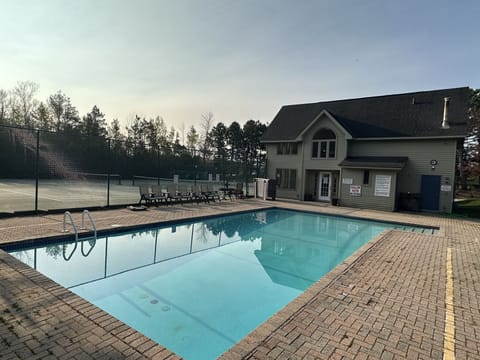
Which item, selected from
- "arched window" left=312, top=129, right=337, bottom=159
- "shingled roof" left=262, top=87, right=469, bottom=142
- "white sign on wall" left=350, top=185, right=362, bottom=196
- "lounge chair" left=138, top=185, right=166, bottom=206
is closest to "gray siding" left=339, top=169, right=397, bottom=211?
"white sign on wall" left=350, top=185, right=362, bottom=196

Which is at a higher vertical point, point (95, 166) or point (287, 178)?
point (95, 166)

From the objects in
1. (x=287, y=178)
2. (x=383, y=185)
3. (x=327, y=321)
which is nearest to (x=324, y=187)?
(x=287, y=178)

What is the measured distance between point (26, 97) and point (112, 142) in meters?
24.5

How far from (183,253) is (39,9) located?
7567 mm

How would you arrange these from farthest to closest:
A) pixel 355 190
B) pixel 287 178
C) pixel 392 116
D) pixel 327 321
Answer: pixel 287 178 → pixel 392 116 → pixel 355 190 → pixel 327 321

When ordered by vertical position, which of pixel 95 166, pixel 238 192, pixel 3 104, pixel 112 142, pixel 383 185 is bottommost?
pixel 238 192

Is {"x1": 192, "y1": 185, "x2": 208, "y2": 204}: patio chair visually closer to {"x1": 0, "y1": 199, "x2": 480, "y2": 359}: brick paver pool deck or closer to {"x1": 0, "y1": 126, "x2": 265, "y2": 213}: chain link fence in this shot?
{"x1": 0, "y1": 126, "x2": 265, "y2": 213}: chain link fence

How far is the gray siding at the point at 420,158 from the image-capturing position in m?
15.0

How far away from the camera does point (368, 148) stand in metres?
17.8

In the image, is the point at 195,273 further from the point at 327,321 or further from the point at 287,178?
the point at 287,178

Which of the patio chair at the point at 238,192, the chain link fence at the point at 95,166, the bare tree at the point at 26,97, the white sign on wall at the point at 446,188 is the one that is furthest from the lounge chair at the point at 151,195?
the bare tree at the point at 26,97

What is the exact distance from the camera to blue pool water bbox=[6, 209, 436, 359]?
4.07 metres

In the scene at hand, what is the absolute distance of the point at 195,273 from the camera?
614cm

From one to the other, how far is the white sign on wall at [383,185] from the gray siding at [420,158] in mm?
1318
